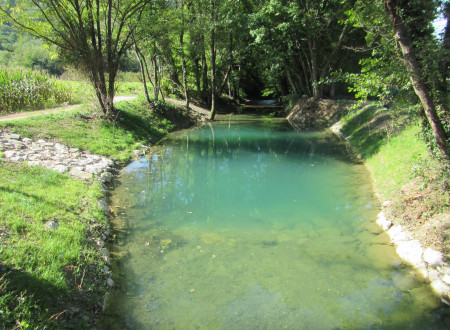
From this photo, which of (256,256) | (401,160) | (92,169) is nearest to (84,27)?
(92,169)

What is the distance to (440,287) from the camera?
5359mm

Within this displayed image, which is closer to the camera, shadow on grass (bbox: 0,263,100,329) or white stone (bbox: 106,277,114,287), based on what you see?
shadow on grass (bbox: 0,263,100,329)

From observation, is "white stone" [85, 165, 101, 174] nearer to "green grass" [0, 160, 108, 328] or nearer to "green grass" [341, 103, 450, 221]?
"green grass" [0, 160, 108, 328]

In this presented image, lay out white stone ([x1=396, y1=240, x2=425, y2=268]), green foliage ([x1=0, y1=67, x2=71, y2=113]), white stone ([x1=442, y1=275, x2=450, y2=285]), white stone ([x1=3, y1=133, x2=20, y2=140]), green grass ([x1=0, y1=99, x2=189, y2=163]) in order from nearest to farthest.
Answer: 1. white stone ([x1=442, y1=275, x2=450, y2=285])
2. white stone ([x1=396, y1=240, x2=425, y2=268])
3. white stone ([x1=3, y1=133, x2=20, y2=140])
4. green grass ([x1=0, y1=99, x2=189, y2=163])
5. green foliage ([x1=0, y1=67, x2=71, y2=113])

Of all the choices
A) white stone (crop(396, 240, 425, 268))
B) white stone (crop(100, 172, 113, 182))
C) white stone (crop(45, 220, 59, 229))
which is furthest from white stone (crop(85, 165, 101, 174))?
white stone (crop(396, 240, 425, 268))

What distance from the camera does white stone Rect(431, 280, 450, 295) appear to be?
5.29m


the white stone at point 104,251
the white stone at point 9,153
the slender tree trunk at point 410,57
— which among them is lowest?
the white stone at point 104,251

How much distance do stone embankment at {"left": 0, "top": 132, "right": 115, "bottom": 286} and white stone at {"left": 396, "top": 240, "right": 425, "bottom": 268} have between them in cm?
719

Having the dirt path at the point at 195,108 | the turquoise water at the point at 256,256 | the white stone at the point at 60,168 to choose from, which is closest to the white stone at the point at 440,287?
the turquoise water at the point at 256,256

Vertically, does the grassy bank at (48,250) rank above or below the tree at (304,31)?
below

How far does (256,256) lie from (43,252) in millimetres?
4013

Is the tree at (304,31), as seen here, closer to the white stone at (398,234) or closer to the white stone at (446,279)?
the white stone at (398,234)

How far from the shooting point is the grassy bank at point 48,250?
386cm

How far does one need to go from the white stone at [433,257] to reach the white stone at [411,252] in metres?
0.11
